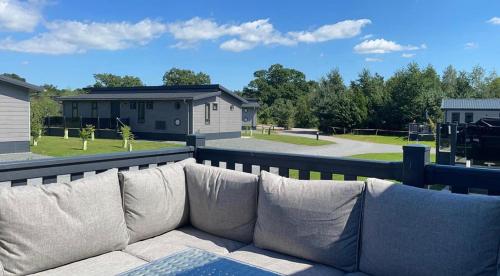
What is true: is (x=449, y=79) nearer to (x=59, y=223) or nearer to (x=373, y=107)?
(x=373, y=107)

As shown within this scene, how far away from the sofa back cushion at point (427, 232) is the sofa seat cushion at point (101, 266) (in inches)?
60.0

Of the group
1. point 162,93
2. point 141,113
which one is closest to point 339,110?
point 162,93

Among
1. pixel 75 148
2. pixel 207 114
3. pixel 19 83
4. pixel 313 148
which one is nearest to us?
pixel 19 83

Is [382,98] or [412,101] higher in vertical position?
[382,98]

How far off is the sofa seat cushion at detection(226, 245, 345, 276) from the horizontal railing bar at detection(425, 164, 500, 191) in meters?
0.92

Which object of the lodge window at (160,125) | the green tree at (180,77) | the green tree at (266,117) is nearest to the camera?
the lodge window at (160,125)

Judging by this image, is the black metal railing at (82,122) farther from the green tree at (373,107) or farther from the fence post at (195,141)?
the green tree at (373,107)

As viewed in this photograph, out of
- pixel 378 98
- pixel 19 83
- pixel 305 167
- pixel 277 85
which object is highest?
pixel 277 85

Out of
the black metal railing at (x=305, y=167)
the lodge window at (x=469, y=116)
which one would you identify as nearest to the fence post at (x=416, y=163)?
the black metal railing at (x=305, y=167)

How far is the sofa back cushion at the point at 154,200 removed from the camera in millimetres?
2893

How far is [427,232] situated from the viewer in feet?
6.86

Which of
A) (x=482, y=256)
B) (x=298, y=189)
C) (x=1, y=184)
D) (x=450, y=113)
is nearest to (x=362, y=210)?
(x=298, y=189)

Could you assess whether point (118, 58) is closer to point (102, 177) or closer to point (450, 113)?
point (450, 113)

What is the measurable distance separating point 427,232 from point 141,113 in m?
22.8
